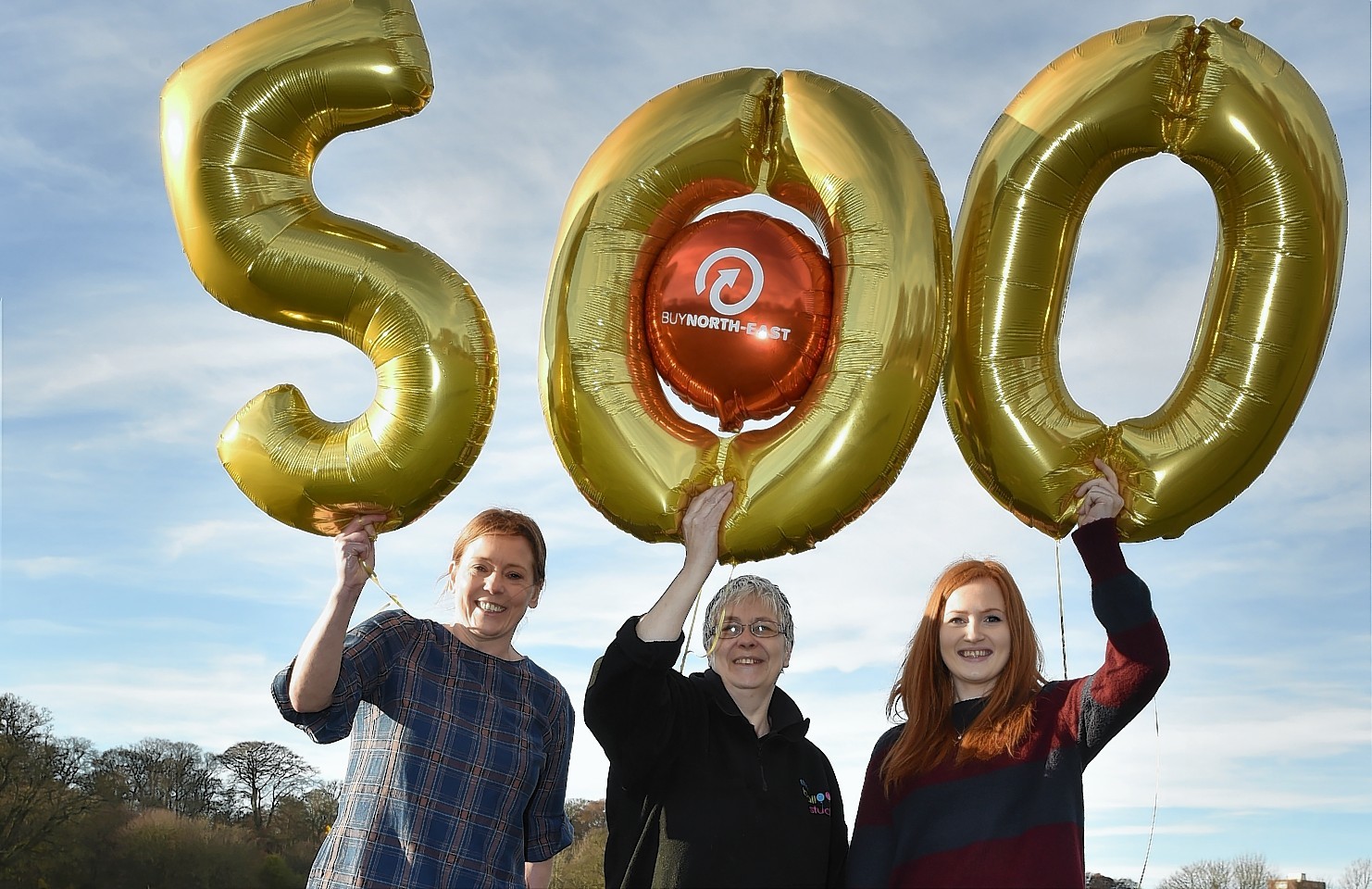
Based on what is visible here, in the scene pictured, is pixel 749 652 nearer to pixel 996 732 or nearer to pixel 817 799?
pixel 817 799

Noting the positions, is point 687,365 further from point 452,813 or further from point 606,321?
point 452,813

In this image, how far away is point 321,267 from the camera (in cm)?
341

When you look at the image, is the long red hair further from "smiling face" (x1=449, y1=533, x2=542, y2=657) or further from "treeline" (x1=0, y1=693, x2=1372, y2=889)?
"treeline" (x1=0, y1=693, x2=1372, y2=889)

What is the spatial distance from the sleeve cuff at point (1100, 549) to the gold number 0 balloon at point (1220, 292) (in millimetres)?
142

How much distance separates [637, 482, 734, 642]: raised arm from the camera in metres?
2.81

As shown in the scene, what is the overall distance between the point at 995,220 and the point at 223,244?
2.36 m

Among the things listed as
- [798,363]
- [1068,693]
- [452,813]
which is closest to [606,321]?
[798,363]

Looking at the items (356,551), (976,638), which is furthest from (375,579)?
(976,638)

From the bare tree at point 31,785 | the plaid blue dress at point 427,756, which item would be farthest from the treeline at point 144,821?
the plaid blue dress at point 427,756

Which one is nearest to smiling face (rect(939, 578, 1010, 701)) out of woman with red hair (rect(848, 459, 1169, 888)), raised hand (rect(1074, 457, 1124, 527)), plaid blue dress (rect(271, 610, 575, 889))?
woman with red hair (rect(848, 459, 1169, 888))

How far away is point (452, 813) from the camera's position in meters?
3.03

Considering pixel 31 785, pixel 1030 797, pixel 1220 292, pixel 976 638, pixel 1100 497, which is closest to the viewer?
pixel 1030 797

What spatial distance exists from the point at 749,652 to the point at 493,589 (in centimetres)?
76

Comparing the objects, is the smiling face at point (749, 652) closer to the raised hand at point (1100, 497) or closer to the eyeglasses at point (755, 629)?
the eyeglasses at point (755, 629)
